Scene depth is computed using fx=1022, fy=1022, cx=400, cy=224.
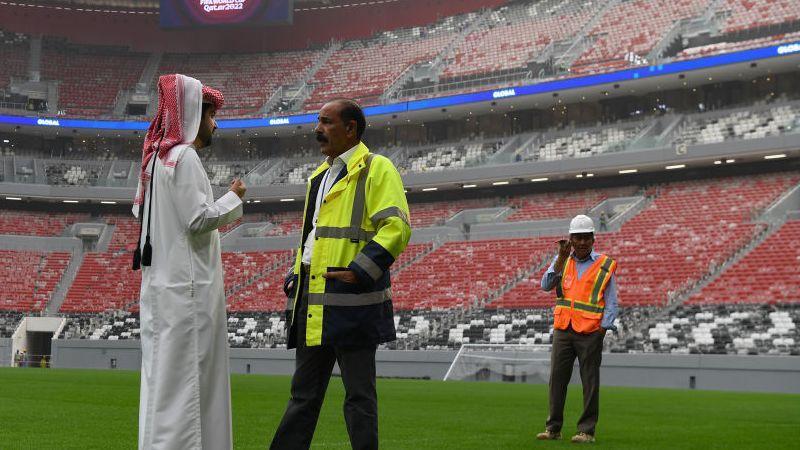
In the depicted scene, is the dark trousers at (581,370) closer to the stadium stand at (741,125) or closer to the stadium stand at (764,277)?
the stadium stand at (764,277)

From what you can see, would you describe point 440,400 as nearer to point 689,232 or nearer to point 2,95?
point 689,232

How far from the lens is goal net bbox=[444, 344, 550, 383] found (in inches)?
1101

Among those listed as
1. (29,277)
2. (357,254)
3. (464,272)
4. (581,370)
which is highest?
(464,272)

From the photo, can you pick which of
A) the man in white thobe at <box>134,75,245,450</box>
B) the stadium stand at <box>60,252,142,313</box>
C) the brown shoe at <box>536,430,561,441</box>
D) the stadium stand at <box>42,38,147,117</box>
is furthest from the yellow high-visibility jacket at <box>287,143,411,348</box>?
the stadium stand at <box>42,38,147,117</box>

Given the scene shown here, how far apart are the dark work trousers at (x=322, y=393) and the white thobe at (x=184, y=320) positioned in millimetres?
467

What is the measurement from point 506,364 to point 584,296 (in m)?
19.2

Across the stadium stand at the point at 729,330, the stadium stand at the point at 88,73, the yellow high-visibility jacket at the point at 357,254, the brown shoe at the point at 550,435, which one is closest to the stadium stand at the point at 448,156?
the stadium stand at the point at 729,330

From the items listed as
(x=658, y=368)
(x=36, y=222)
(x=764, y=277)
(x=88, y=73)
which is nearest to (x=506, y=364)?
(x=658, y=368)

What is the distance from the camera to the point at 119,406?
45.2 ft

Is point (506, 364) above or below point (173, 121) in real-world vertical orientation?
below

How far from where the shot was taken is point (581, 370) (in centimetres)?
965

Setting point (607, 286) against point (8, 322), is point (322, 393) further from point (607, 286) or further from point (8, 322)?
point (8, 322)

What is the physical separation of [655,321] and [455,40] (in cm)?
2773

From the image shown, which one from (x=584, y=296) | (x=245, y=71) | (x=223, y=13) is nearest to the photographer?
(x=584, y=296)
